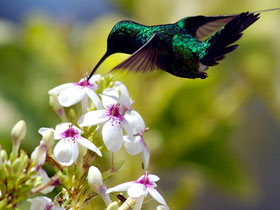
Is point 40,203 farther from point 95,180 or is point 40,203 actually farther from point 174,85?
point 174,85

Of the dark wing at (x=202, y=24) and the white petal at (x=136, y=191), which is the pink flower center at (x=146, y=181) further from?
the dark wing at (x=202, y=24)

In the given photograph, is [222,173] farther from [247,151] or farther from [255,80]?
[247,151]

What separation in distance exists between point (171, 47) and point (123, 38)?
0.04 metres

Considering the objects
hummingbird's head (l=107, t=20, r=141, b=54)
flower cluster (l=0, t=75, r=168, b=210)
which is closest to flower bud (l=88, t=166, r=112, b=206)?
flower cluster (l=0, t=75, r=168, b=210)

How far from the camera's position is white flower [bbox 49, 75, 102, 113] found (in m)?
0.50

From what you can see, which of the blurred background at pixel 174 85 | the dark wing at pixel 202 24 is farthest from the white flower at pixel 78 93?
the blurred background at pixel 174 85

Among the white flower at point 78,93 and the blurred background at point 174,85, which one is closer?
the white flower at point 78,93

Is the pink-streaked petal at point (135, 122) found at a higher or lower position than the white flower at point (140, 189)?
higher

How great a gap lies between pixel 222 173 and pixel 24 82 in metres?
0.63

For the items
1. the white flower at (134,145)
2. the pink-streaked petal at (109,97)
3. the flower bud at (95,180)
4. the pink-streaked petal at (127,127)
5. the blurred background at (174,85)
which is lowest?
the blurred background at (174,85)

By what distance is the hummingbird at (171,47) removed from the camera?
17.7 inches

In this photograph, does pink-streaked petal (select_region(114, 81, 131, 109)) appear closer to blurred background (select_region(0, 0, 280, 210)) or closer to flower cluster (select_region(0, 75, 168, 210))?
flower cluster (select_region(0, 75, 168, 210))

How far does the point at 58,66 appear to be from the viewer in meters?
1.69

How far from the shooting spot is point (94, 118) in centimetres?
50
